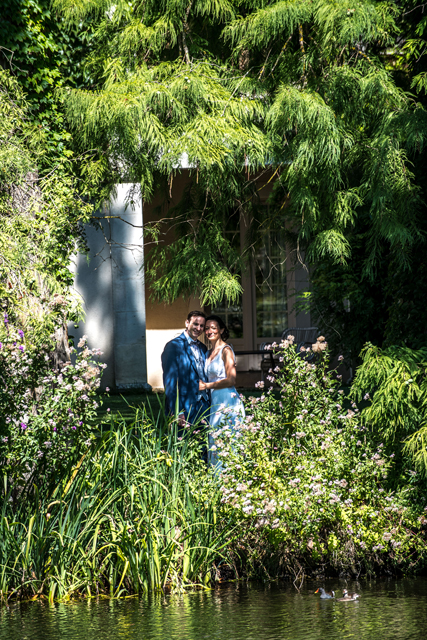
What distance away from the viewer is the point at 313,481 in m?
4.24

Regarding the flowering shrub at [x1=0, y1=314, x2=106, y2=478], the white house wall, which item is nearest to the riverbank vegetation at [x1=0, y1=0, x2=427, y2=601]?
the flowering shrub at [x1=0, y1=314, x2=106, y2=478]

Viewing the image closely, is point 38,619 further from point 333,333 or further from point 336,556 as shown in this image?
point 333,333

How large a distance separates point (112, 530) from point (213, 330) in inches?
76.5

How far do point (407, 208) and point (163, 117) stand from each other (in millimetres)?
1750

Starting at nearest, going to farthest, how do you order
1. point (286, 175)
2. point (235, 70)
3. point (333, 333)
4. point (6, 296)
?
point (6, 296), point (286, 175), point (235, 70), point (333, 333)

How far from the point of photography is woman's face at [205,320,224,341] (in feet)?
18.0

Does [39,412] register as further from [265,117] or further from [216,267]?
[265,117]

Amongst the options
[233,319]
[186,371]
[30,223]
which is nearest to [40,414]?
[186,371]

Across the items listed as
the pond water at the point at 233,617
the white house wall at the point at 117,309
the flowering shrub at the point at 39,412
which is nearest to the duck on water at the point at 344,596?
the pond water at the point at 233,617

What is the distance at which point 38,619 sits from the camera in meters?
3.46

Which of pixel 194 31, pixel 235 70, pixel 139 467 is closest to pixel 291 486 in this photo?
pixel 139 467

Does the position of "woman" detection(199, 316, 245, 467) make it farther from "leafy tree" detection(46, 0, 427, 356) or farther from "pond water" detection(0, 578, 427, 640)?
"pond water" detection(0, 578, 427, 640)

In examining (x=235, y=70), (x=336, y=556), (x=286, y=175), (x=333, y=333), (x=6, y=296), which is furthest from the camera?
(x=333, y=333)

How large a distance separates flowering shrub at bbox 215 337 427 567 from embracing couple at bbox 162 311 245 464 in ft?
2.11
